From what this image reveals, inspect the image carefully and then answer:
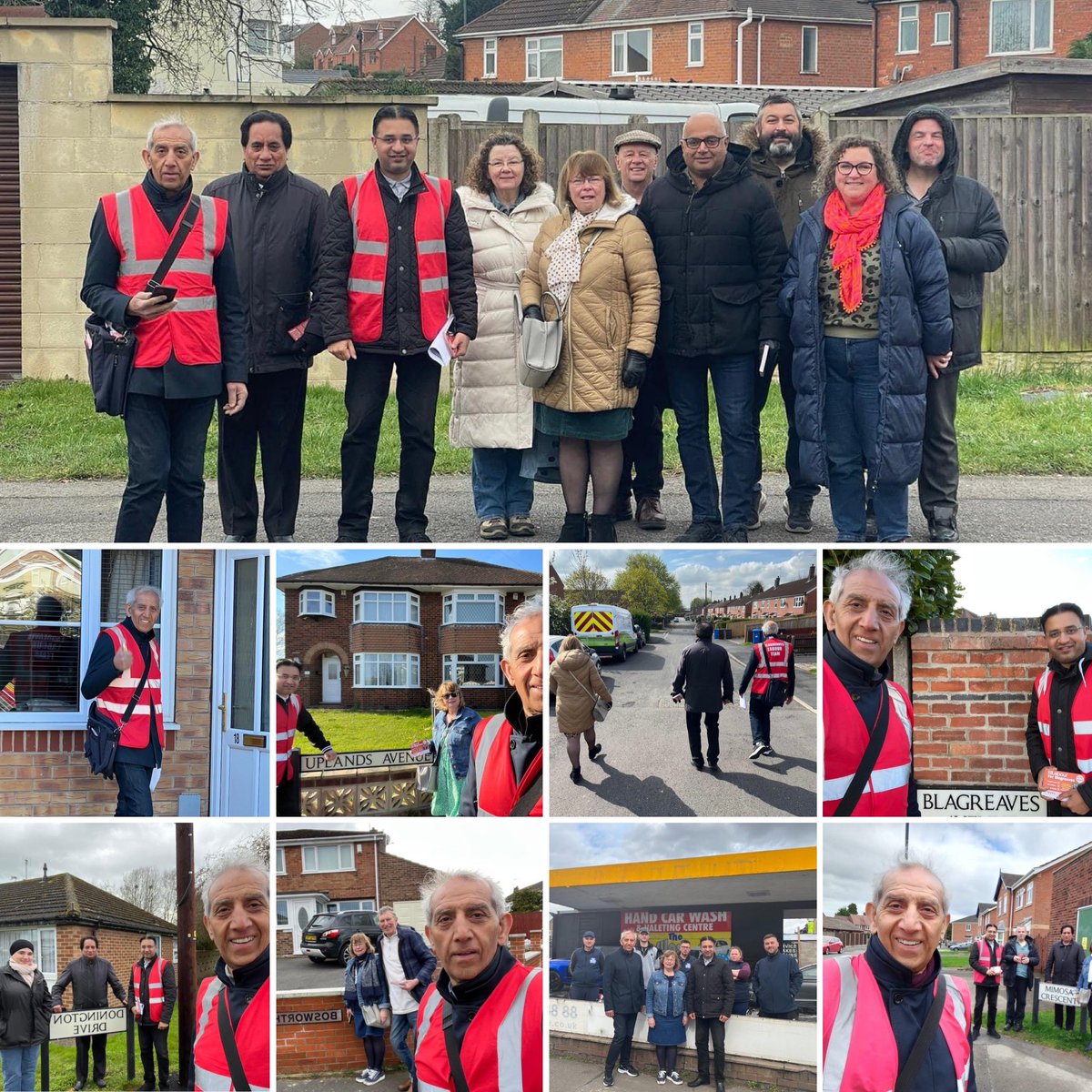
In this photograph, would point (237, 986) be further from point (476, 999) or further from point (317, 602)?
point (317, 602)

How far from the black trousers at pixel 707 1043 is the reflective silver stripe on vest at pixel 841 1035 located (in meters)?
0.31

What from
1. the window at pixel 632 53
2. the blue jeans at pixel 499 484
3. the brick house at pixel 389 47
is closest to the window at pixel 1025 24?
the window at pixel 632 53

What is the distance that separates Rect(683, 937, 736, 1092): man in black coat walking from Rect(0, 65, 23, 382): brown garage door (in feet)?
36.4

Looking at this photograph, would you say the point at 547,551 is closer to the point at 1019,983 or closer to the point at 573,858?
the point at 573,858

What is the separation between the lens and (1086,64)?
62.1 feet

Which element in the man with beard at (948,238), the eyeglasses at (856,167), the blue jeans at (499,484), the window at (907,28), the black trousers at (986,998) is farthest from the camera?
Answer: the window at (907,28)

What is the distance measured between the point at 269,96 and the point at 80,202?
1934 millimetres

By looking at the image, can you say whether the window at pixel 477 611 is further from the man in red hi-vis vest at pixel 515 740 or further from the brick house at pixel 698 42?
the brick house at pixel 698 42

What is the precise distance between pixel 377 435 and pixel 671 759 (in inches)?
126

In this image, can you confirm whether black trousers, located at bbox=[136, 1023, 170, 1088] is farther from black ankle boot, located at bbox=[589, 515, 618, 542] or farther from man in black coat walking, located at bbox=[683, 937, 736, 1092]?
black ankle boot, located at bbox=[589, 515, 618, 542]

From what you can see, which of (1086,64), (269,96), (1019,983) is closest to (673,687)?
(1019,983)

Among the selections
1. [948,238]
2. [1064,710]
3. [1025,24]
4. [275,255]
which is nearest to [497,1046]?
[1064,710]

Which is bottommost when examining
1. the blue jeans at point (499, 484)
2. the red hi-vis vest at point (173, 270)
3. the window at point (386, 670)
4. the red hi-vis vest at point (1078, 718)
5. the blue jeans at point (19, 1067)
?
the blue jeans at point (19, 1067)

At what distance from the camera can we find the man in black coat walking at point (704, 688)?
4492mm
